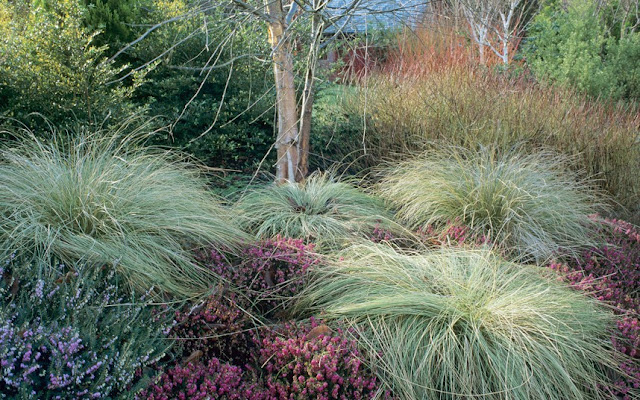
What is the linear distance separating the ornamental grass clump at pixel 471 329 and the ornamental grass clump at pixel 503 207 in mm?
803

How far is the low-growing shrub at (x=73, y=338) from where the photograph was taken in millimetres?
1893

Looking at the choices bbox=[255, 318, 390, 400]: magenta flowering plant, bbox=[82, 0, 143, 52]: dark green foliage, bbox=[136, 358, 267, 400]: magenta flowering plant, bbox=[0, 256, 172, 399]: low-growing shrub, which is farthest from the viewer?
bbox=[82, 0, 143, 52]: dark green foliage

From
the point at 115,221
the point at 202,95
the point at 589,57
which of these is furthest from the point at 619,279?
the point at 589,57

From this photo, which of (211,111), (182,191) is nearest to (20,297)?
(182,191)

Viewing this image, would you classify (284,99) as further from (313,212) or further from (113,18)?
(113,18)

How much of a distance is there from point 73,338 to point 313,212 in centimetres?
242

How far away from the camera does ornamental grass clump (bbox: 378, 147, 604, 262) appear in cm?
395

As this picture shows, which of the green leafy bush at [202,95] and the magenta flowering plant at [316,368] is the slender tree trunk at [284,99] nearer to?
the green leafy bush at [202,95]

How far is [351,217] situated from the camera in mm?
4137

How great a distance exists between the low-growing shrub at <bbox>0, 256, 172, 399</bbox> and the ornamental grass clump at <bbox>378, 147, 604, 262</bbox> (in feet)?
7.34

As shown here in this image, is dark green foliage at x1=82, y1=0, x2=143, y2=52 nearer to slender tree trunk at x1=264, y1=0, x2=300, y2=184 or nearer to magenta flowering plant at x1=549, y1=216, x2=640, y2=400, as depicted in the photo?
slender tree trunk at x1=264, y1=0, x2=300, y2=184

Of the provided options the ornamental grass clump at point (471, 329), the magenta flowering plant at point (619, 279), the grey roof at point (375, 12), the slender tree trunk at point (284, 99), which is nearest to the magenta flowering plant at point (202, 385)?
the ornamental grass clump at point (471, 329)

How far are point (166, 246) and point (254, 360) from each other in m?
0.95

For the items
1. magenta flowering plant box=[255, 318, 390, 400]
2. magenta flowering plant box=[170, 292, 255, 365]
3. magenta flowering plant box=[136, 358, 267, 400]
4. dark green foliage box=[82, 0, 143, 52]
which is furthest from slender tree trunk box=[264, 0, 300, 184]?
magenta flowering plant box=[136, 358, 267, 400]
